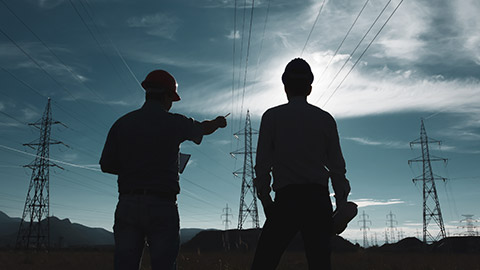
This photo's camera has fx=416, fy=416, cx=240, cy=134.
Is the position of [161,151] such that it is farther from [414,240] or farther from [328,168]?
[414,240]

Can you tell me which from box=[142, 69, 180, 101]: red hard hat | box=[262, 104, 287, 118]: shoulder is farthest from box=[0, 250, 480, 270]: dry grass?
box=[142, 69, 180, 101]: red hard hat

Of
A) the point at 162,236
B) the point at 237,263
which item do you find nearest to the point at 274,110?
the point at 162,236

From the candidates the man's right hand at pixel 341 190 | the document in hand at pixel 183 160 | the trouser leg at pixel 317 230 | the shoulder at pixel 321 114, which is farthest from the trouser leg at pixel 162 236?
the shoulder at pixel 321 114

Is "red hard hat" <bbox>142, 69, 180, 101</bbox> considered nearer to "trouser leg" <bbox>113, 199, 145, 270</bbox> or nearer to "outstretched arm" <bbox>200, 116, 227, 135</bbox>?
"outstretched arm" <bbox>200, 116, 227, 135</bbox>

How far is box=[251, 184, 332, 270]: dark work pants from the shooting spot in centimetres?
307

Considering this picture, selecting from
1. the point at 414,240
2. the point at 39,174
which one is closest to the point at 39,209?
the point at 39,174

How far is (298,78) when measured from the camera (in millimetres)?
3598

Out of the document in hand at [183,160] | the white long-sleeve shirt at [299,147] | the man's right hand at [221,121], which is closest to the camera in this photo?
the white long-sleeve shirt at [299,147]

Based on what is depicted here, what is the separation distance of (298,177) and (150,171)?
113 centimetres

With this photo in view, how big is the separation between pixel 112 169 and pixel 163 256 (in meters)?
0.87

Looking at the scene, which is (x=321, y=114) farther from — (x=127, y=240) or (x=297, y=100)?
(x=127, y=240)

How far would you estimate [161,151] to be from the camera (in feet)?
10.6

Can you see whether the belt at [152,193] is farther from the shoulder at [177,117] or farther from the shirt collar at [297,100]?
the shirt collar at [297,100]

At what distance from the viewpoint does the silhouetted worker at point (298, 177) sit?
3098mm
